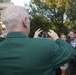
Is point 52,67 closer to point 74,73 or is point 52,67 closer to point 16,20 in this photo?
point 16,20

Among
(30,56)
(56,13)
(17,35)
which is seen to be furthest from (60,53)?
(56,13)

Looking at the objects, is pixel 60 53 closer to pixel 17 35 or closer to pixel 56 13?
pixel 17 35

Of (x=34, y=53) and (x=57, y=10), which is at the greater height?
(x=34, y=53)

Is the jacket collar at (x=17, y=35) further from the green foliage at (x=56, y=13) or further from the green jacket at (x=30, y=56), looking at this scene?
the green foliage at (x=56, y=13)

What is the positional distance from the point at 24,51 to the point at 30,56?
0.06 m

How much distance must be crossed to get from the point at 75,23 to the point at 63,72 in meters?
44.2

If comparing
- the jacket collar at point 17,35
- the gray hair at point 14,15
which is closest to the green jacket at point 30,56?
the jacket collar at point 17,35

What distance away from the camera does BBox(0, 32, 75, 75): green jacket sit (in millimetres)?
2943

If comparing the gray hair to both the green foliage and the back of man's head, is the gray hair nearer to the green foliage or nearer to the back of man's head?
the back of man's head

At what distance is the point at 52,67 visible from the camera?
300cm

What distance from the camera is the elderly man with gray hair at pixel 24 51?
295 centimetres

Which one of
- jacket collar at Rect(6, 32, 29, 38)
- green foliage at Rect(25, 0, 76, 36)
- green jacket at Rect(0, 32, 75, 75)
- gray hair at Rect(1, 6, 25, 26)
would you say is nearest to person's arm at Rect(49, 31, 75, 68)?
green jacket at Rect(0, 32, 75, 75)

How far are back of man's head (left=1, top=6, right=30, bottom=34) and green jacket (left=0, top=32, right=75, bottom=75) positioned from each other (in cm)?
7

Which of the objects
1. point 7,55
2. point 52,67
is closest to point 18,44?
point 7,55
